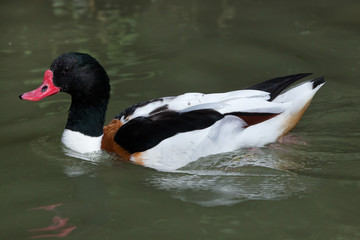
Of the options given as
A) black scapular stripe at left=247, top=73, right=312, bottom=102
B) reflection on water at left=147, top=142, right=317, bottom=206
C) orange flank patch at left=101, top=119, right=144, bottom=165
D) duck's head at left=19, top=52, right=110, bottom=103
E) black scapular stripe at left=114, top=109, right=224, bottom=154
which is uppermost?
duck's head at left=19, top=52, right=110, bottom=103

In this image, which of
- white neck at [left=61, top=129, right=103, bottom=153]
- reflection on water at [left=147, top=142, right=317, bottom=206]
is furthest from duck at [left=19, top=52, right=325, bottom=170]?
reflection on water at [left=147, top=142, right=317, bottom=206]

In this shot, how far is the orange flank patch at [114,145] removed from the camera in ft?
19.2

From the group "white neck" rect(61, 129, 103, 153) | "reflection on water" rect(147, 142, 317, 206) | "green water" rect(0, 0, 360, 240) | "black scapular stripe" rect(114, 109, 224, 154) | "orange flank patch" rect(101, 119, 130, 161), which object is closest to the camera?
"green water" rect(0, 0, 360, 240)

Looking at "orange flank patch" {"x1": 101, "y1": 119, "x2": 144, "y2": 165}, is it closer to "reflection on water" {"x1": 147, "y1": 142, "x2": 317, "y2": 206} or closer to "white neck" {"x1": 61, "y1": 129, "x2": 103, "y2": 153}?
"white neck" {"x1": 61, "y1": 129, "x2": 103, "y2": 153}

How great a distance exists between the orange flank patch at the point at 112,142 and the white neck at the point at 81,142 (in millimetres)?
70

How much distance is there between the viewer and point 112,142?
600 centimetres

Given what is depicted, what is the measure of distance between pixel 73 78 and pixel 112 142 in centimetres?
70

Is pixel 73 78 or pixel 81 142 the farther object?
pixel 81 142

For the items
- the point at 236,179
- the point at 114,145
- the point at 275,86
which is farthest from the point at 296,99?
the point at 114,145

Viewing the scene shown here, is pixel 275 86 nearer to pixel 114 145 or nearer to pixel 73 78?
pixel 114 145

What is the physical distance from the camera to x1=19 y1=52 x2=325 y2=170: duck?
228 inches

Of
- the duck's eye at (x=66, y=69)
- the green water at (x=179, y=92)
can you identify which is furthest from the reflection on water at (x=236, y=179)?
the duck's eye at (x=66, y=69)

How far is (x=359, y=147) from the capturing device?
19.5 feet

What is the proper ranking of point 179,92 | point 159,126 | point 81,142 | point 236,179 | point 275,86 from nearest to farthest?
point 236,179 < point 159,126 < point 81,142 < point 275,86 < point 179,92
